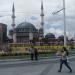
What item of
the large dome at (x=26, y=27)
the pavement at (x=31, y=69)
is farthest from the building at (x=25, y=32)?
the pavement at (x=31, y=69)

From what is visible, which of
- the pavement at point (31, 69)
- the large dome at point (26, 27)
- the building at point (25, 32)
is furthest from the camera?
the building at point (25, 32)

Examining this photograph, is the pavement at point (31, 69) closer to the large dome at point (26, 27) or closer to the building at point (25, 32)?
the building at point (25, 32)

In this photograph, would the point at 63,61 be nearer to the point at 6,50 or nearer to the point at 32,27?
the point at 6,50

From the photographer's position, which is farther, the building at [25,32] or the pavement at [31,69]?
the building at [25,32]

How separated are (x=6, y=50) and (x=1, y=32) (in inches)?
2080

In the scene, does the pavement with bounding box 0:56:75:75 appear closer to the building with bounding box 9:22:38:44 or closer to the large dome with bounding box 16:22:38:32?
the building with bounding box 9:22:38:44

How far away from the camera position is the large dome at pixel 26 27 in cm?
13557

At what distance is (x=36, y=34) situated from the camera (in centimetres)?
14112

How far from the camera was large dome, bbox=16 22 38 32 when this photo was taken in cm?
13557

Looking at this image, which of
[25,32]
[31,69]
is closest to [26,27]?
[25,32]

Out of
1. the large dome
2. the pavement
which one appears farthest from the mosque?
the pavement

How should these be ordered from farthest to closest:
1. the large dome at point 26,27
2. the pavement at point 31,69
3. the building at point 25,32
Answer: the building at point 25,32 < the large dome at point 26,27 < the pavement at point 31,69

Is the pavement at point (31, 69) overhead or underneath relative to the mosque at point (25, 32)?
underneath

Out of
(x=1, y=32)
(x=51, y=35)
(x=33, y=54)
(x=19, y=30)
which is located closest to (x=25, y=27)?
(x=19, y=30)
